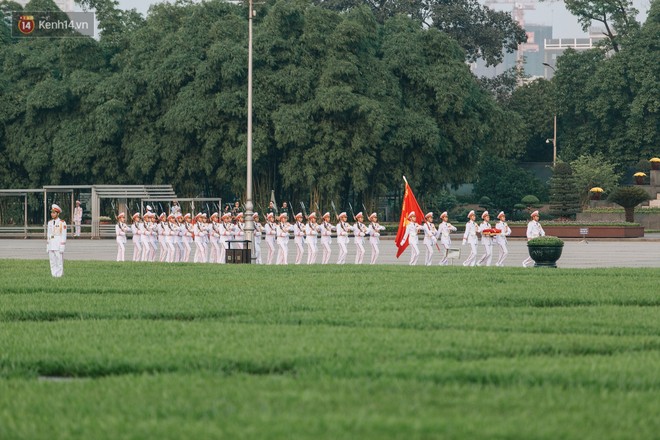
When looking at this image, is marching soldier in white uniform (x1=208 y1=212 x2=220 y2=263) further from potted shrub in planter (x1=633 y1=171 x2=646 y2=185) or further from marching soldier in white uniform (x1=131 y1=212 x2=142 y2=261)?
potted shrub in planter (x1=633 y1=171 x2=646 y2=185)

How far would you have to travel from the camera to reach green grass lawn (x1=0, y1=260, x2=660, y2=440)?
810cm

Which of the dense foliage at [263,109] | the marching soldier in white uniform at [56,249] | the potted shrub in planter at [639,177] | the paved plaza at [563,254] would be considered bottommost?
the paved plaza at [563,254]

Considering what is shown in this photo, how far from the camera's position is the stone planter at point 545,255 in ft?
→ 94.4

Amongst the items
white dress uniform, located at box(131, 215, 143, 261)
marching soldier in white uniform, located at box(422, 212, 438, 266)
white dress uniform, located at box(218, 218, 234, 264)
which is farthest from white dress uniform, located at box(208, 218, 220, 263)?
marching soldier in white uniform, located at box(422, 212, 438, 266)

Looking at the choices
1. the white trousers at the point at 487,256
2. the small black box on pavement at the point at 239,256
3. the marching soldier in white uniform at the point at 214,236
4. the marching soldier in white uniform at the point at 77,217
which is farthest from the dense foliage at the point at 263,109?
the small black box on pavement at the point at 239,256

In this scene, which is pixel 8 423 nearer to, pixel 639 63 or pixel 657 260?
pixel 657 260

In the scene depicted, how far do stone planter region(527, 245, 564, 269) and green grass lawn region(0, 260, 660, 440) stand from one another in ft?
29.0

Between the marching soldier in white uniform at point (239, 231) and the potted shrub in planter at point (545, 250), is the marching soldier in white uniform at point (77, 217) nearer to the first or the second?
the marching soldier in white uniform at point (239, 231)

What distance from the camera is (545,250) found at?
28.8 m

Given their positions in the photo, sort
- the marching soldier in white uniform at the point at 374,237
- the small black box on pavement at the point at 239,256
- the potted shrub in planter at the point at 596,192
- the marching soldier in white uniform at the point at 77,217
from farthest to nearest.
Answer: the potted shrub in planter at the point at 596,192, the marching soldier in white uniform at the point at 77,217, the marching soldier in white uniform at the point at 374,237, the small black box on pavement at the point at 239,256

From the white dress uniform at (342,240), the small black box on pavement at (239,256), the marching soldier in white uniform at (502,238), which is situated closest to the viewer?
the small black box on pavement at (239,256)

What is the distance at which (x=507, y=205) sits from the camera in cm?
7631

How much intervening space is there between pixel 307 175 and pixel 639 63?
25.5 metres

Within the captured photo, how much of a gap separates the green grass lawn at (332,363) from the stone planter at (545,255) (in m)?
8.85
